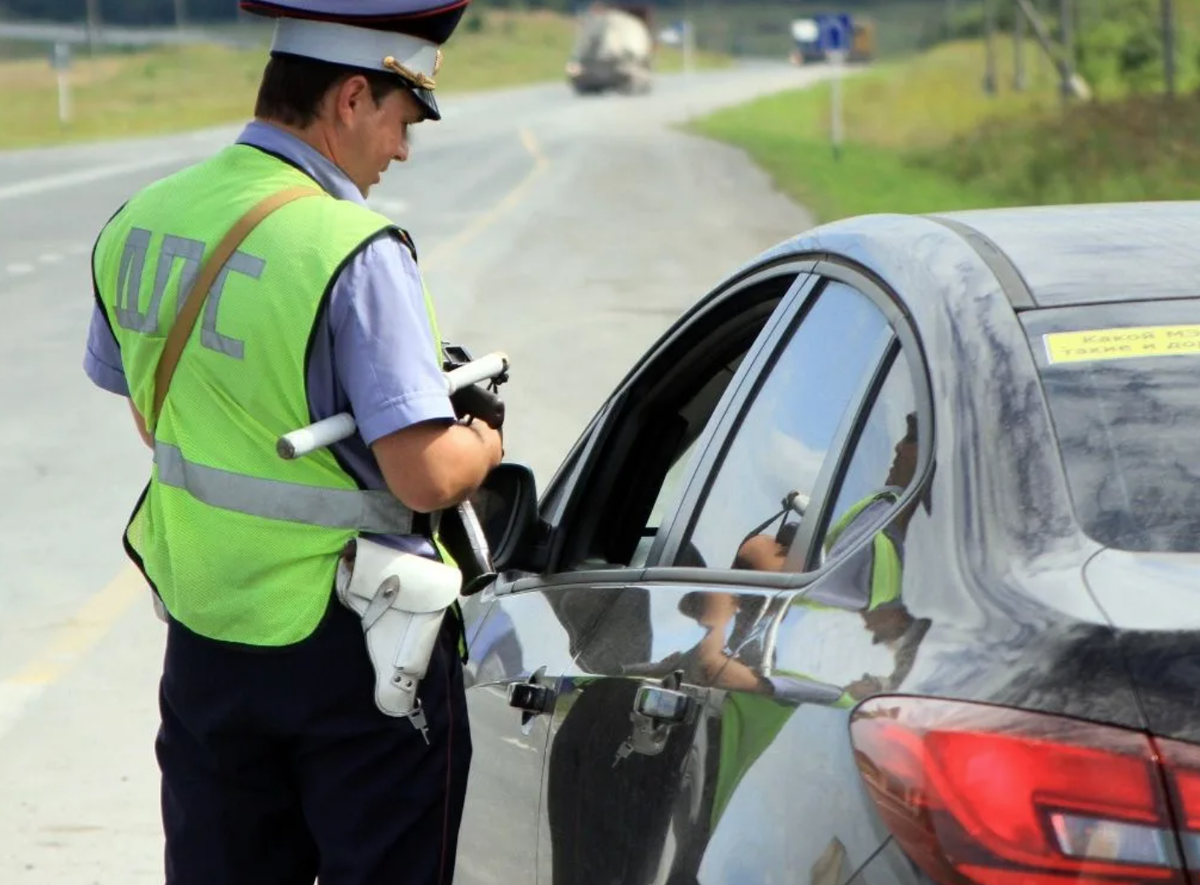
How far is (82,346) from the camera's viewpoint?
14945 millimetres

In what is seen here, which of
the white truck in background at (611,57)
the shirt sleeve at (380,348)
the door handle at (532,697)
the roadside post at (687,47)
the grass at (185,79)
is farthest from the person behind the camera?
the roadside post at (687,47)

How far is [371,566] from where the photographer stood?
3.10 meters

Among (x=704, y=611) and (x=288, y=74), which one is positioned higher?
(x=288, y=74)

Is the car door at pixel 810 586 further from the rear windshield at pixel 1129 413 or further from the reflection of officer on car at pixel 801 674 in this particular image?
the rear windshield at pixel 1129 413

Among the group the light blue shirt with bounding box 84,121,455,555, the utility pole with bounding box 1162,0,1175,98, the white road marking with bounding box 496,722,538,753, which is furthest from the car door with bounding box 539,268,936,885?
the utility pole with bounding box 1162,0,1175,98

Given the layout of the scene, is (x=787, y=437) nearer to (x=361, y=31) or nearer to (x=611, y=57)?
(x=361, y=31)

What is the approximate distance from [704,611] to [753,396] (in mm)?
458

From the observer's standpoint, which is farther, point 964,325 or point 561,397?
point 561,397

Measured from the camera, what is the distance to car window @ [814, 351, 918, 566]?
2.51m

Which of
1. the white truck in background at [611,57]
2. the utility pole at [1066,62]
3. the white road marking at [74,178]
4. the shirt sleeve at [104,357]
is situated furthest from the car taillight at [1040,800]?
the white truck in background at [611,57]

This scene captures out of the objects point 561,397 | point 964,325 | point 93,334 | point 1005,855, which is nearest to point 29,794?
point 93,334

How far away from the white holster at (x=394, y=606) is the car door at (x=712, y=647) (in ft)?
0.67

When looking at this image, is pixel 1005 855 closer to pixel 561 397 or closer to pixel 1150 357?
pixel 1150 357

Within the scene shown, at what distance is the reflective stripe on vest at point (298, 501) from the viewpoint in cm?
314
